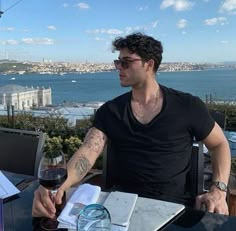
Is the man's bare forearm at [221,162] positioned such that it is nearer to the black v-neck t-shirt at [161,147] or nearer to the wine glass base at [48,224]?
the black v-neck t-shirt at [161,147]

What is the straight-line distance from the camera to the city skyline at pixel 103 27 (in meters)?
16.8

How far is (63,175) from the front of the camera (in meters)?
1.16

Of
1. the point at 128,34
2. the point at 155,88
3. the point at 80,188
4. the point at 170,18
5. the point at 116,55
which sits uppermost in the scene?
the point at 170,18

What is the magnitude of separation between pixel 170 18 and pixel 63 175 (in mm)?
25858

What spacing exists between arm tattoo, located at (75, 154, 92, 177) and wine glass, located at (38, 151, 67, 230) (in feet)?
1.28

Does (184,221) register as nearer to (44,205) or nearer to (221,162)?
(44,205)

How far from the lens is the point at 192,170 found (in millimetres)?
1756

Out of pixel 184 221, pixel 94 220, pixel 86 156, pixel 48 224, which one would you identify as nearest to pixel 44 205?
pixel 48 224

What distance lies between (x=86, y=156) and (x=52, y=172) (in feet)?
1.75

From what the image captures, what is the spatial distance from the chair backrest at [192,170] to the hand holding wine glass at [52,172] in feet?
2.10

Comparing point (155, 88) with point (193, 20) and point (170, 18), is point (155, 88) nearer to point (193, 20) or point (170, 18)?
point (170, 18)

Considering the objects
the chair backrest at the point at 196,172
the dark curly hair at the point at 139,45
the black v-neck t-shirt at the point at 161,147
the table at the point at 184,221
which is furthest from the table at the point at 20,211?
the dark curly hair at the point at 139,45

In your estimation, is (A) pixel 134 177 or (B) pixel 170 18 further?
(B) pixel 170 18

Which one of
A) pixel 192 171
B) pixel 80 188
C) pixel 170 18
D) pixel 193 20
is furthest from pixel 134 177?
pixel 193 20
